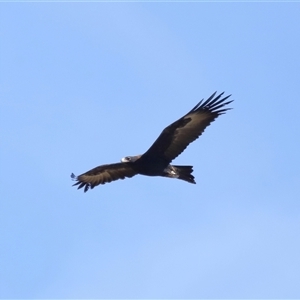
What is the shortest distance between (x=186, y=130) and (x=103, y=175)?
3209mm

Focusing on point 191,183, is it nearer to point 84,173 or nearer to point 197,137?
point 197,137

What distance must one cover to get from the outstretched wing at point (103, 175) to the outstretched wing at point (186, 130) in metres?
1.14

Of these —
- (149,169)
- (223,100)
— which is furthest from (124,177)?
(223,100)

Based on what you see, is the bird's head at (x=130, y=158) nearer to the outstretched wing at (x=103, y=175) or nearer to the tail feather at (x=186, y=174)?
the outstretched wing at (x=103, y=175)

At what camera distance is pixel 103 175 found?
38.7 meters

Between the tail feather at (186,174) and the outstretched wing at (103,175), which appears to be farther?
the outstretched wing at (103,175)

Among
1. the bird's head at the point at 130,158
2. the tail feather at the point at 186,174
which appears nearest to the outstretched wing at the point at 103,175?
the bird's head at the point at 130,158

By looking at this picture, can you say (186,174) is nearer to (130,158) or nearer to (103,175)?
(130,158)

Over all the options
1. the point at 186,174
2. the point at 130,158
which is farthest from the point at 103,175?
the point at 186,174

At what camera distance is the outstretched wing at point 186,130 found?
36875 mm

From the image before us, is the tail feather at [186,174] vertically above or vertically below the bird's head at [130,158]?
below

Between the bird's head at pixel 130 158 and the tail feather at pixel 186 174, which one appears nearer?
the tail feather at pixel 186 174

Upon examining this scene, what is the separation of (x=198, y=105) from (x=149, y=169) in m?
2.27

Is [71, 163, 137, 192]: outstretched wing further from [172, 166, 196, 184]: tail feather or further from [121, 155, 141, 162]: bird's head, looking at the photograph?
[172, 166, 196, 184]: tail feather
